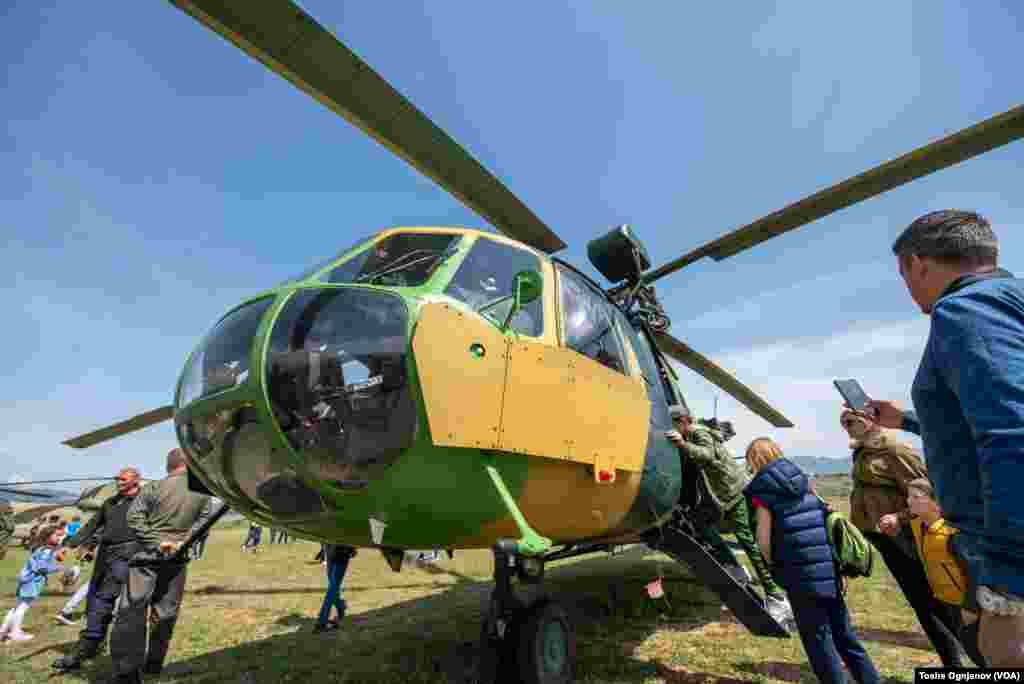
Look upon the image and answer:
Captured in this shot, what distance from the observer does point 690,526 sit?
184 inches

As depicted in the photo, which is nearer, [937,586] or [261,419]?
[261,419]

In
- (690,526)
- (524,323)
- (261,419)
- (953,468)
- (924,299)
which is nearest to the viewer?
(953,468)

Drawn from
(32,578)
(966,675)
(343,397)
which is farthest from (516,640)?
(32,578)

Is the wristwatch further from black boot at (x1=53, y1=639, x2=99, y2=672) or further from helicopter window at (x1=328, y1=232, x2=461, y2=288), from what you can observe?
black boot at (x1=53, y1=639, x2=99, y2=672)

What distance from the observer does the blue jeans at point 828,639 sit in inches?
118

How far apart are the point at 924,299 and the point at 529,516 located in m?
1.95

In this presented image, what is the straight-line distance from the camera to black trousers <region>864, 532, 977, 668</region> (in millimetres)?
3602

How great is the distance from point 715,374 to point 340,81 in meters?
6.28

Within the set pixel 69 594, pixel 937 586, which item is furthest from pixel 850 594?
pixel 69 594

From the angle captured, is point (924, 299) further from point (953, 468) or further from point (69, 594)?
point (69, 594)

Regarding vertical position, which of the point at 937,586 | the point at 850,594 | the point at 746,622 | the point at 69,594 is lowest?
the point at 69,594

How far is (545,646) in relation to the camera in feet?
9.29

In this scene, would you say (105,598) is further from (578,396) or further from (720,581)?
(720,581)

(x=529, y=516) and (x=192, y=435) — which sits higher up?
(x=192, y=435)
